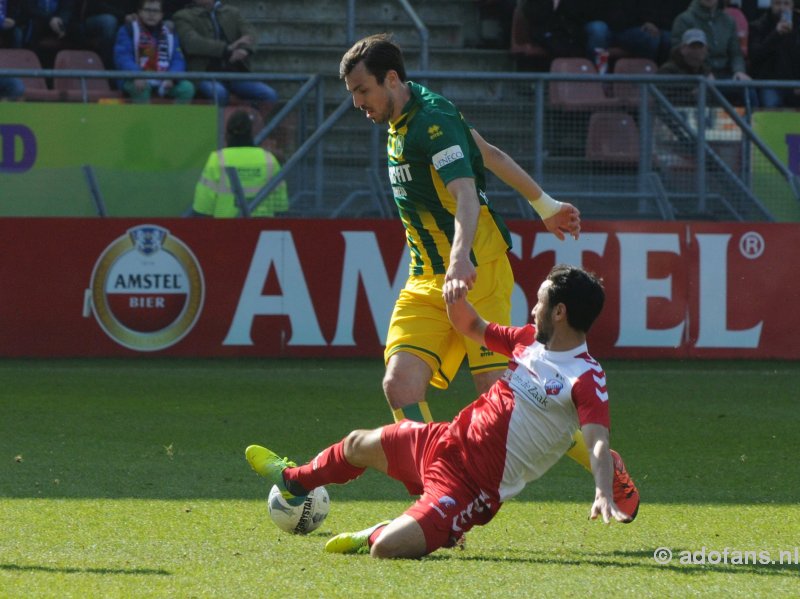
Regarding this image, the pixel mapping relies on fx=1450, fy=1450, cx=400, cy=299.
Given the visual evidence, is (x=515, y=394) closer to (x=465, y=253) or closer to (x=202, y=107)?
(x=465, y=253)

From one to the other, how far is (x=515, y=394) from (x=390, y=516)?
4.10 feet

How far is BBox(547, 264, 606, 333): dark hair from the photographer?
510 cm

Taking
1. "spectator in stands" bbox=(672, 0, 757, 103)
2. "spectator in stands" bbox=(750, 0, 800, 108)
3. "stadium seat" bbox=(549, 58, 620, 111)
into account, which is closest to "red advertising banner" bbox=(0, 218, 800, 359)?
"stadium seat" bbox=(549, 58, 620, 111)

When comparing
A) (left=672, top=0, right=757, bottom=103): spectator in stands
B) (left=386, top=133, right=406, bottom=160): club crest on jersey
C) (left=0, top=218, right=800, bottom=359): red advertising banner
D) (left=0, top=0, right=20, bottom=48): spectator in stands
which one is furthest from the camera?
(left=672, top=0, right=757, bottom=103): spectator in stands

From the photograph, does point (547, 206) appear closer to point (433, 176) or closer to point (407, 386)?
point (433, 176)

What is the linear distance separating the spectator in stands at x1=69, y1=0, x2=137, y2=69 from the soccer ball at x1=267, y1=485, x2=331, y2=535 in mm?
9726

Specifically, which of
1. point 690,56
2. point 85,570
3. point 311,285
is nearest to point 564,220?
point 85,570

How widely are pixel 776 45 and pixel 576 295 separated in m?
12.0

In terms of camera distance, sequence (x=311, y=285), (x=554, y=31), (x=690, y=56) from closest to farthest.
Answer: (x=311, y=285) < (x=690, y=56) < (x=554, y=31)

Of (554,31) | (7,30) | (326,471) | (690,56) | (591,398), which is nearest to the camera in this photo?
(591,398)

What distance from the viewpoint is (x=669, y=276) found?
1288 centimetres

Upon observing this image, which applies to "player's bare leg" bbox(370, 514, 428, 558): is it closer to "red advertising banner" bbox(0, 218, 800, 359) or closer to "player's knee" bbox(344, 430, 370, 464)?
"player's knee" bbox(344, 430, 370, 464)

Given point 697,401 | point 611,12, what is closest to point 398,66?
point 697,401

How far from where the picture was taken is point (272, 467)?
19.2ft
